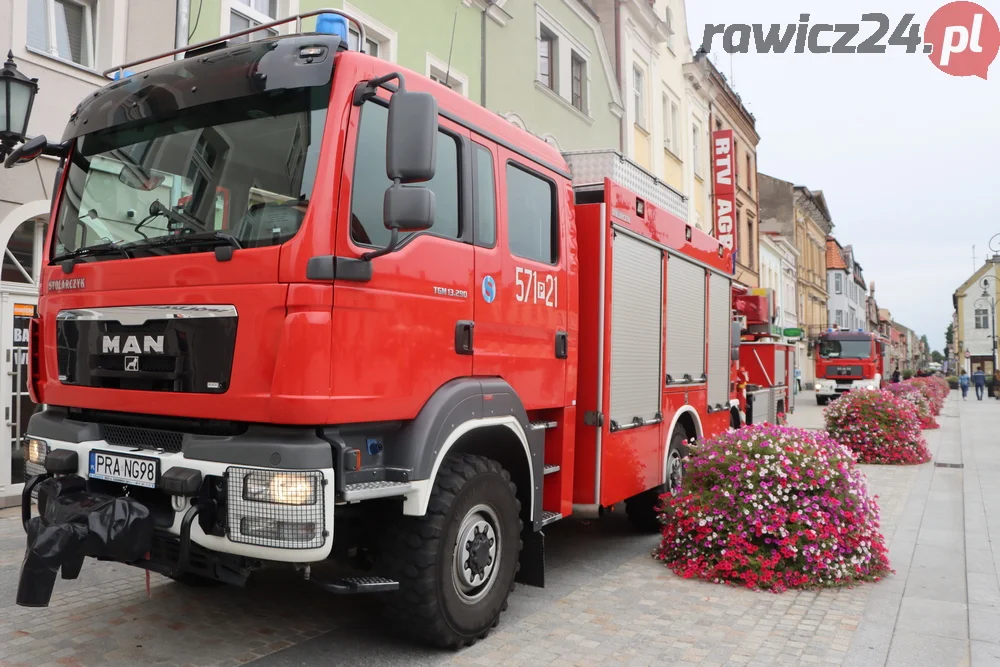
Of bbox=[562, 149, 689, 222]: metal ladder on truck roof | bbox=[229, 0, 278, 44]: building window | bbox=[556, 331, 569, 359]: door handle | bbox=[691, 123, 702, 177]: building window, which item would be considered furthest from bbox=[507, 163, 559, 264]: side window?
bbox=[691, 123, 702, 177]: building window

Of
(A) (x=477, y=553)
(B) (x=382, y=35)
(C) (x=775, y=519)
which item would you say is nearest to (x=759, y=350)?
(B) (x=382, y=35)

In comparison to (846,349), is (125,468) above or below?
below

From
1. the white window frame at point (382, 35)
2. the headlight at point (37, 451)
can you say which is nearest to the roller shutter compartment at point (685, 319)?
the headlight at point (37, 451)

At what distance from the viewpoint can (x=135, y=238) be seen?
158 inches

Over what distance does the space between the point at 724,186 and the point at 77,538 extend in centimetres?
2647

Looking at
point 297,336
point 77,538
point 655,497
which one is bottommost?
point 655,497

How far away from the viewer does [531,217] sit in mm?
5051

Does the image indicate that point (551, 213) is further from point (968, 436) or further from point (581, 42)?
point (968, 436)

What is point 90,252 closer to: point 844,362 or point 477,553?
point 477,553

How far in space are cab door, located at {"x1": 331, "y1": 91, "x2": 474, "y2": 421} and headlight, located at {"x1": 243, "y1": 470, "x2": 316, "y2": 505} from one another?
0.34 meters

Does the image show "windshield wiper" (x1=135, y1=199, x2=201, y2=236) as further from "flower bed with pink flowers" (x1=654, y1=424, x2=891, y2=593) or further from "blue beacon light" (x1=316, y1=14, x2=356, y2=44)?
"flower bed with pink flowers" (x1=654, y1=424, x2=891, y2=593)

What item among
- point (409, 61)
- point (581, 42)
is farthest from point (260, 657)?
point (581, 42)

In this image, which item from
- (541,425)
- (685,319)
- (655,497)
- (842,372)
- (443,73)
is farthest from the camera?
(842,372)

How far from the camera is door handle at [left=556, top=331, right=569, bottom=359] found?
17.1 feet
